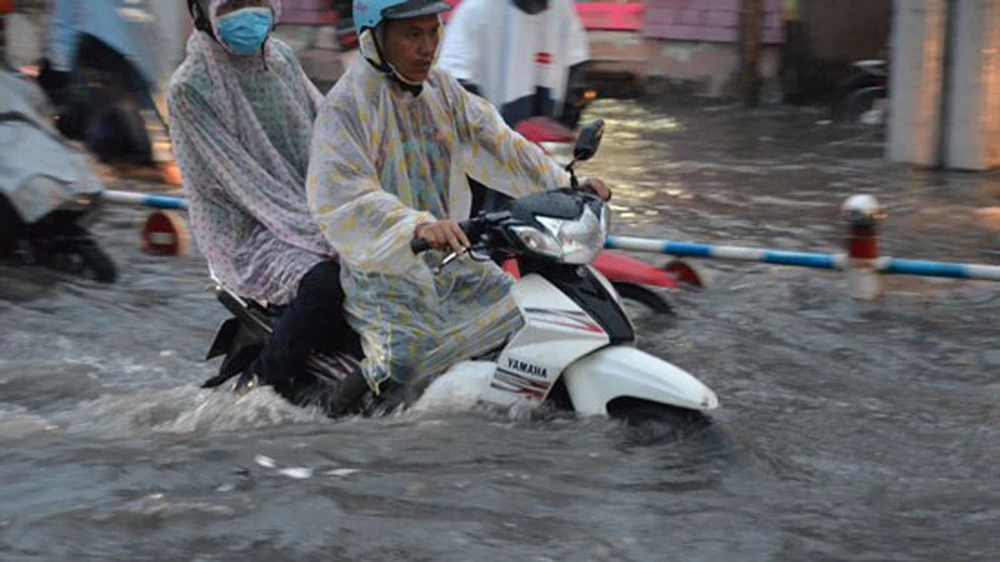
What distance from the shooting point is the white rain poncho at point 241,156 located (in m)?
5.88

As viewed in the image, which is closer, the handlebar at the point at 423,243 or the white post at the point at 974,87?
the handlebar at the point at 423,243

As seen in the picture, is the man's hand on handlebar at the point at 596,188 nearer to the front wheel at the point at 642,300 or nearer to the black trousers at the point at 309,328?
the black trousers at the point at 309,328

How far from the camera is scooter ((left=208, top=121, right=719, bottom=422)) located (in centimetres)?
489

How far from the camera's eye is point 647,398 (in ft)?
16.1

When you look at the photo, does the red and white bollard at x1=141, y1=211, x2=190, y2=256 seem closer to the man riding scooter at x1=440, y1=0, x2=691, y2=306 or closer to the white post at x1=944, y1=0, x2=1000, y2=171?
the man riding scooter at x1=440, y1=0, x2=691, y2=306

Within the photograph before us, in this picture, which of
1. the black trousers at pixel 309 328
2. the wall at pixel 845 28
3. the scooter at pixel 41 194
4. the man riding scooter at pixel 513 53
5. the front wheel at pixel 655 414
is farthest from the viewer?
the wall at pixel 845 28

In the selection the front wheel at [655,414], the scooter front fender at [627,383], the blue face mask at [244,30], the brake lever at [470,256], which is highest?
the blue face mask at [244,30]

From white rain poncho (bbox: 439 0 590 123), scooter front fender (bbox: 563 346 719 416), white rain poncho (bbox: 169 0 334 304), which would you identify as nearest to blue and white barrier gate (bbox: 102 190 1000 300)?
white rain poncho (bbox: 439 0 590 123)

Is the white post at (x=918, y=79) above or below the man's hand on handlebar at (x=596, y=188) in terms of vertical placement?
below

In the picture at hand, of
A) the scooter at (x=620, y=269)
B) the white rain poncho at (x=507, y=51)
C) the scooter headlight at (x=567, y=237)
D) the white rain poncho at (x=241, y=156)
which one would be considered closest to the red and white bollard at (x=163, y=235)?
the white rain poncho at (x=507, y=51)

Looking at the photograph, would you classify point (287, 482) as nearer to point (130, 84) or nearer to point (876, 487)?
point (876, 487)

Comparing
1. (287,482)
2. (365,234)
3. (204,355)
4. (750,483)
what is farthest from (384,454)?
(204,355)

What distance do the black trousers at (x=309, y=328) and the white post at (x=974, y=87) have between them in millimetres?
7577

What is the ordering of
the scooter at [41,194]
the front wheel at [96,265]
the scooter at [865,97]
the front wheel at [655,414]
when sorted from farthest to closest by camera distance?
the scooter at [865,97] → the front wheel at [96,265] → the scooter at [41,194] → the front wheel at [655,414]
